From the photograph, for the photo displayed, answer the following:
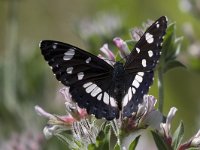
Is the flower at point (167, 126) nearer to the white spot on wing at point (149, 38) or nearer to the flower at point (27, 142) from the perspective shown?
the white spot on wing at point (149, 38)

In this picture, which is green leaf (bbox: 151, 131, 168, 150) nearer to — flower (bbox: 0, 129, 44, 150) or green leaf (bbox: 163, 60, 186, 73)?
green leaf (bbox: 163, 60, 186, 73)

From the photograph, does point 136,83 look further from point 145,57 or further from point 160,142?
point 160,142

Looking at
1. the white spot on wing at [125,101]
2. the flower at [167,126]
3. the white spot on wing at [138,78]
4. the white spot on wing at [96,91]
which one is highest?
the white spot on wing at [96,91]

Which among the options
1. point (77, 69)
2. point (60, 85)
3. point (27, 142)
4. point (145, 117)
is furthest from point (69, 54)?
point (60, 85)

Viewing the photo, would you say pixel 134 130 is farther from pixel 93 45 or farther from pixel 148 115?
pixel 93 45

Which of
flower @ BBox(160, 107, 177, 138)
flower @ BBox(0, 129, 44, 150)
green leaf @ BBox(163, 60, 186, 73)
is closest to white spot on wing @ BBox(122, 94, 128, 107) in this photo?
flower @ BBox(160, 107, 177, 138)

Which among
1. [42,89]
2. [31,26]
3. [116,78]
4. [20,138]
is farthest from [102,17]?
[31,26]

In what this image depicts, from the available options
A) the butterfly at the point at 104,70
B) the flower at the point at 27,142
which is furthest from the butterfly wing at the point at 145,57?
the flower at the point at 27,142

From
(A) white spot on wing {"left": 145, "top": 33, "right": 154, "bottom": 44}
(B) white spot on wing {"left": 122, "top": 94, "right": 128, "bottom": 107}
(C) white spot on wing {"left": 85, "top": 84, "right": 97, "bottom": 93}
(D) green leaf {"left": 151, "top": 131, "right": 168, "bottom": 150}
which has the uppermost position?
(A) white spot on wing {"left": 145, "top": 33, "right": 154, "bottom": 44}
